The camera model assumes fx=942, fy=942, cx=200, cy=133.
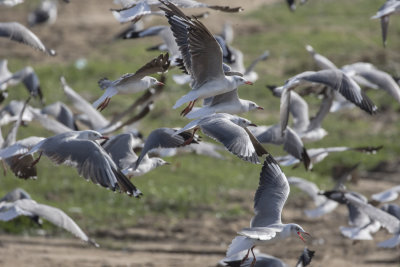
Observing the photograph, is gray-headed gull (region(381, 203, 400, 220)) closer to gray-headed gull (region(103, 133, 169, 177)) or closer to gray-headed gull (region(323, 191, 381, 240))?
gray-headed gull (region(323, 191, 381, 240))

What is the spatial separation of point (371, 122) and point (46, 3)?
6.83 m

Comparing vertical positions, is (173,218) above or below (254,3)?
above

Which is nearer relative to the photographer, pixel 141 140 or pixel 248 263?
pixel 248 263

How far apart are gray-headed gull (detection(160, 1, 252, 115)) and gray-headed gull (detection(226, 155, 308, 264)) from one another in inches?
28.1

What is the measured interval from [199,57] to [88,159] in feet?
3.71

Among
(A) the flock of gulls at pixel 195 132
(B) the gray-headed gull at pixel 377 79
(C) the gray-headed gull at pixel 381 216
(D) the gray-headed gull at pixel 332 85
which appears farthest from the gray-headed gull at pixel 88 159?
(B) the gray-headed gull at pixel 377 79

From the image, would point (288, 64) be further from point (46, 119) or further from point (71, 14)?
point (46, 119)

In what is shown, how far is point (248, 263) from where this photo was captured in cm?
730

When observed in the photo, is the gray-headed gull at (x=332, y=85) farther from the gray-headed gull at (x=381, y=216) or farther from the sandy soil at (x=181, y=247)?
the sandy soil at (x=181, y=247)

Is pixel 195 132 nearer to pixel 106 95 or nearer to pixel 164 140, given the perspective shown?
pixel 164 140

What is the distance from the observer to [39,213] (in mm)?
7797

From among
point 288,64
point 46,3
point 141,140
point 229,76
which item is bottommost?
point 288,64

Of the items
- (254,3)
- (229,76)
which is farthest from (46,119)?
(254,3)

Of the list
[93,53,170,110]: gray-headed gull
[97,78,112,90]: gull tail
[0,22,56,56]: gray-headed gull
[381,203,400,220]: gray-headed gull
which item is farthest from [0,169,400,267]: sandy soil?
[93,53,170,110]: gray-headed gull
